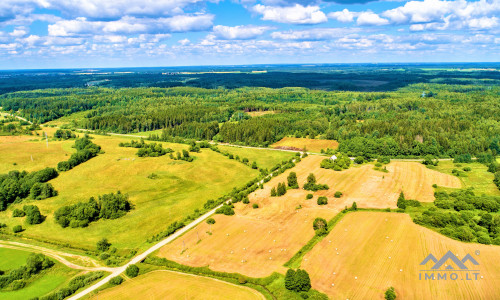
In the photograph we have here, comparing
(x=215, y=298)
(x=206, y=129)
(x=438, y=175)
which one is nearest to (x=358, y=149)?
(x=438, y=175)

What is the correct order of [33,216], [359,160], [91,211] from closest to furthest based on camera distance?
[33,216], [91,211], [359,160]

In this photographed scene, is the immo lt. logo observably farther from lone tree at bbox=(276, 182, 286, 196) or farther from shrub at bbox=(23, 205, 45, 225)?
shrub at bbox=(23, 205, 45, 225)

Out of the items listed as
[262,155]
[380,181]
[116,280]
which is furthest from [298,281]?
[262,155]

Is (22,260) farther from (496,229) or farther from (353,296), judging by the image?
(496,229)

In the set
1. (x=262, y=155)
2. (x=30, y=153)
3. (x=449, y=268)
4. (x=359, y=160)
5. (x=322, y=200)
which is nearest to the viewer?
(x=449, y=268)

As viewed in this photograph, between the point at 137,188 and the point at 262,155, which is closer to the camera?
the point at 137,188

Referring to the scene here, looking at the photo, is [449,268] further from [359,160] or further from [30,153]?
[30,153]

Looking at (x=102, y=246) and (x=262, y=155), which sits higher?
(x=262, y=155)
